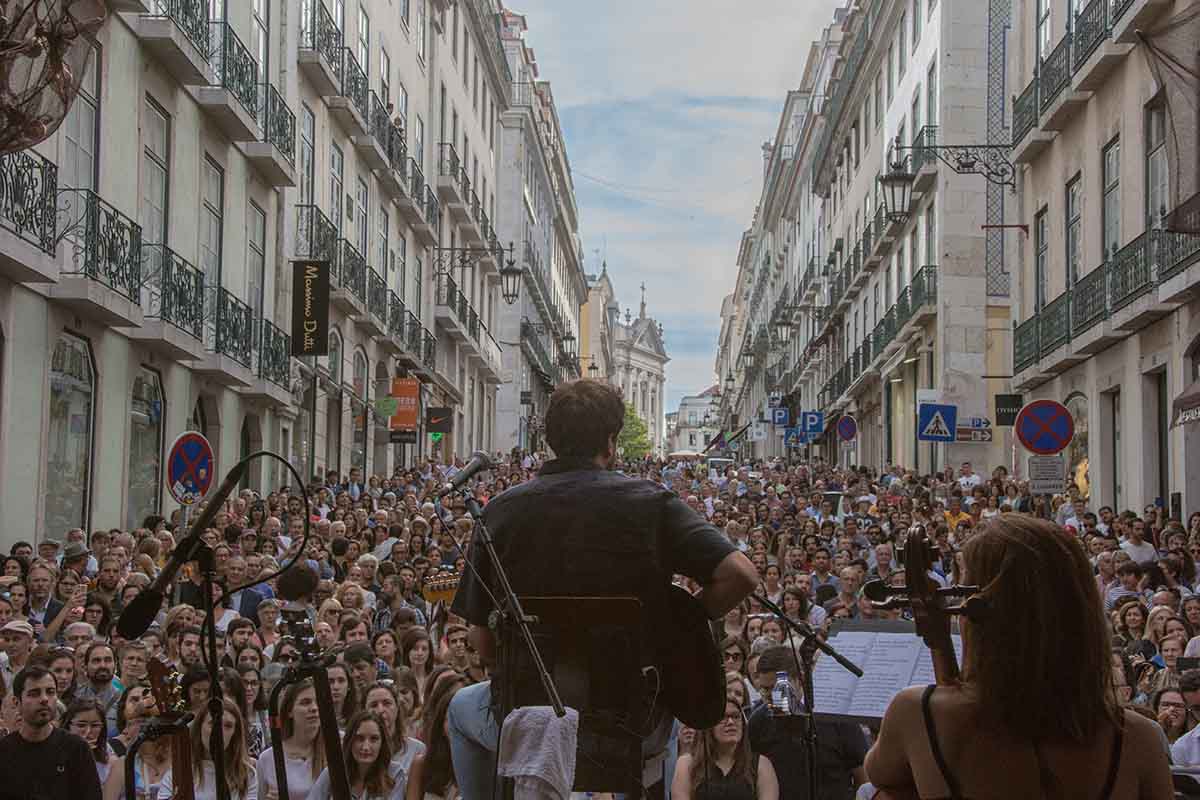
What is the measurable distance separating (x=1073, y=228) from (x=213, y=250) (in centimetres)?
1351

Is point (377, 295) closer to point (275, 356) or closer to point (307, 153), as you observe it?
point (307, 153)

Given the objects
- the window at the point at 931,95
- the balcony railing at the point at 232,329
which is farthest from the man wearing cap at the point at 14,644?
the window at the point at 931,95

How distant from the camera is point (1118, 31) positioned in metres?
23.2

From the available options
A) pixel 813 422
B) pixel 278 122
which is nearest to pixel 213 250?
pixel 278 122

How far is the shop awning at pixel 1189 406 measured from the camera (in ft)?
61.1

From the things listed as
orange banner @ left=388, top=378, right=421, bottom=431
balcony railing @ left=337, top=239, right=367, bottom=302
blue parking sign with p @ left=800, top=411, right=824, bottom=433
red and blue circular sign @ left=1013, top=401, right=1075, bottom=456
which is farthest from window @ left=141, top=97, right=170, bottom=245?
blue parking sign with p @ left=800, top=411, right=824, bottom=433

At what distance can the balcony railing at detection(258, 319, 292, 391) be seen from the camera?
91.6 feet

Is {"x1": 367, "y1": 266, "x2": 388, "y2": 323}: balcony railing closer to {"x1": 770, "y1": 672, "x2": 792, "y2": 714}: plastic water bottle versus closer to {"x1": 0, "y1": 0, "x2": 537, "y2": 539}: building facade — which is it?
{"x1": 0, "y1": 0, "x2": 537, "y2": 539}: building facade

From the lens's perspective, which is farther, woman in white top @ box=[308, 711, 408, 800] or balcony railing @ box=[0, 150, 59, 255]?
balcony railing @ box=[0, 150, 59, 255]

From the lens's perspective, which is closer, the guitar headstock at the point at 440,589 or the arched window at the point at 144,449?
the guitar headstock at the point at 440,589

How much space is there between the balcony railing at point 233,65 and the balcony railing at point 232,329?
117 inches

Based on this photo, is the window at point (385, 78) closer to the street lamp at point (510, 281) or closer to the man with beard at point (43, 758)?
the street lamp at point (510, 281)

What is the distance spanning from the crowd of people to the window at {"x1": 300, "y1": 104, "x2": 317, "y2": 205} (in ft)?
37.2

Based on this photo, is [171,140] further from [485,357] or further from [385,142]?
[485,357]
